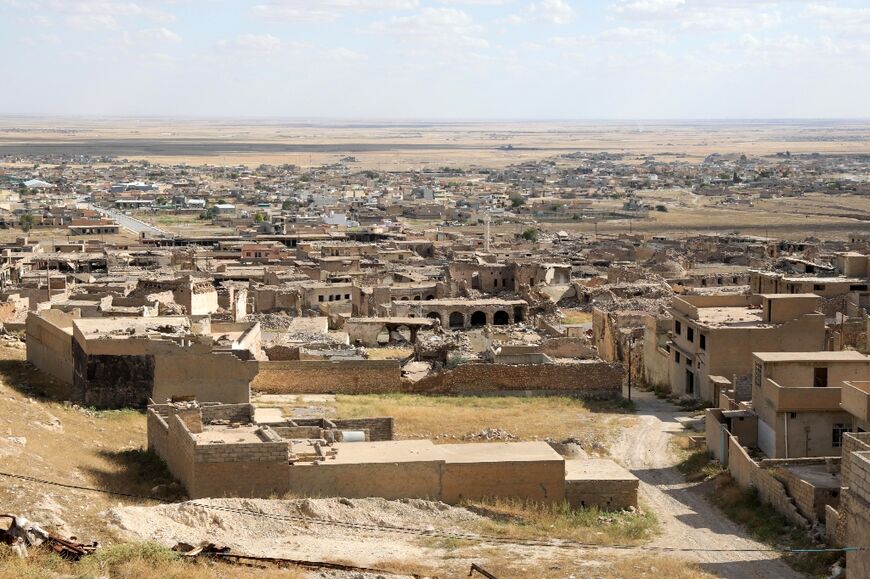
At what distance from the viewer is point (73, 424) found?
74.2 feet

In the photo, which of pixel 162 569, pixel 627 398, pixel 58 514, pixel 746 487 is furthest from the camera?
pixel 627 398

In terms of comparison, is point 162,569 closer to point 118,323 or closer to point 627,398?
point 118,323

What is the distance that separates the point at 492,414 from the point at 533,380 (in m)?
2.80

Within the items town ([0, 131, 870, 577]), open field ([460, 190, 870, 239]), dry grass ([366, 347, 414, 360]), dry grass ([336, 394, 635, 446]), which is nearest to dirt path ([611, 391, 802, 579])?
town ([0, 131, 870, 577])

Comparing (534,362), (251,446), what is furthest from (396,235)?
(251,446)

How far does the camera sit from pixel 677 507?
20.1 meters

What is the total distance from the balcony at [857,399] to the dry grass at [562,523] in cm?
393

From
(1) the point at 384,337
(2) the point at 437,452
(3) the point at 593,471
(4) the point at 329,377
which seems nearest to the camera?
(2) the point at 437,452

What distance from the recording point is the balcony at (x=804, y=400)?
72.0 ft

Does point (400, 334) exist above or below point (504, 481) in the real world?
below

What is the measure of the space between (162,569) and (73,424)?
9614 millimetres

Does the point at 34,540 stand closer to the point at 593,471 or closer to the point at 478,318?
the point at 593,471

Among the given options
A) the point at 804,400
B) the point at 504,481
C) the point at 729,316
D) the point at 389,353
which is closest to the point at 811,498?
the point at 504,481

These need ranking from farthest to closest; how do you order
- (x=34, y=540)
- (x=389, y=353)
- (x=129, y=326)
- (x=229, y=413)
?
(x=389, y=353)
(x=129, y=326)
(x=229, y=413)
(x=34, y=540)
